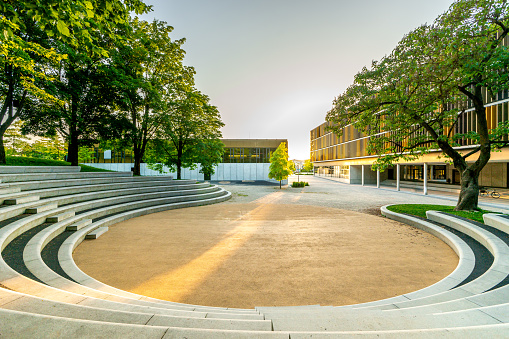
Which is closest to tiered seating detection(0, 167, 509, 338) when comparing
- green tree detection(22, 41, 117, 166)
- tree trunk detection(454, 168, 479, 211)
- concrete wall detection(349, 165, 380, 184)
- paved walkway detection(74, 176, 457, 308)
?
paved walkway detection(74, 176, 457, 308)

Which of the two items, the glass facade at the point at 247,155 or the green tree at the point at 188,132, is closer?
the green tree at the point at 188,132

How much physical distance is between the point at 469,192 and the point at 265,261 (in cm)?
1236

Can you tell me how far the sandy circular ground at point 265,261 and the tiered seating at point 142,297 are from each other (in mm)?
512

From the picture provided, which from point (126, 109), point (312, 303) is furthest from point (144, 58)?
point (312, 303)

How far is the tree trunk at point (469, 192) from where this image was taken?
11312 millimetres

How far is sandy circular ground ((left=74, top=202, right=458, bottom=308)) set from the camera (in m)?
4.55

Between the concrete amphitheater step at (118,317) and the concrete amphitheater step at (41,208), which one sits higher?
the concrete amphitheater step at (41,208)

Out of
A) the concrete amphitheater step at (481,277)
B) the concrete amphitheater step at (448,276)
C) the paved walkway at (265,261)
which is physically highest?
the concrete amphitheater step at (481,277)

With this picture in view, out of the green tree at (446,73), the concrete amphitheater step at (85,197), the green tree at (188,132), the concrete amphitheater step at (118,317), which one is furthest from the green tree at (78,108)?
the green tree at (446,73)

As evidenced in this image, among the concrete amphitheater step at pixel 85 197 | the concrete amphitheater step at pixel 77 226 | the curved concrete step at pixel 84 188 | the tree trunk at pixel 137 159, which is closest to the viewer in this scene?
the concrete amphitheater step at pixel 85 197

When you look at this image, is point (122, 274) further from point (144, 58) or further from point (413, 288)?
point (144, 58)

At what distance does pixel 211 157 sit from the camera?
20703 mm

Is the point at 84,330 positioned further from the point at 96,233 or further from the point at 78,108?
the point at 78,108

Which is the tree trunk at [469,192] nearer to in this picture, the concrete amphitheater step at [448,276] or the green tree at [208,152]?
the concrete amphitheater step at [448,276]
